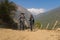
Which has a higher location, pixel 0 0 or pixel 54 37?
pixel 0 0

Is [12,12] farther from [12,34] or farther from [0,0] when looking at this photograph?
[12,34]

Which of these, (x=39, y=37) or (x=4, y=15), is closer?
(x=39, y=37)

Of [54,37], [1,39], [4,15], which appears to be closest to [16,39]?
[1,39]

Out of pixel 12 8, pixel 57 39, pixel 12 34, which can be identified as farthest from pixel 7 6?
pixel 57 39

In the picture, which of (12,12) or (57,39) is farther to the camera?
(12,12)

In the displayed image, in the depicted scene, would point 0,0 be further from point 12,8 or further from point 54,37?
point 54,37

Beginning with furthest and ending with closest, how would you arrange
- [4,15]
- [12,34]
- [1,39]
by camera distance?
[4,15]
[12,34]
[1,39]

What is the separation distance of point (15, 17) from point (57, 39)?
13511 millimetres

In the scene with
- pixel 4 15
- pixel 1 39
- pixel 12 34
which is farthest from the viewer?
pixel 4 15

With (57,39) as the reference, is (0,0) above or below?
above

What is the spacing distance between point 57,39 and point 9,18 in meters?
12.6

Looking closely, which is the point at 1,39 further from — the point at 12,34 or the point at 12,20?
the point at 12,20

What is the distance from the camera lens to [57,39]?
14.2 meters

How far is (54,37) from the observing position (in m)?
14.7
